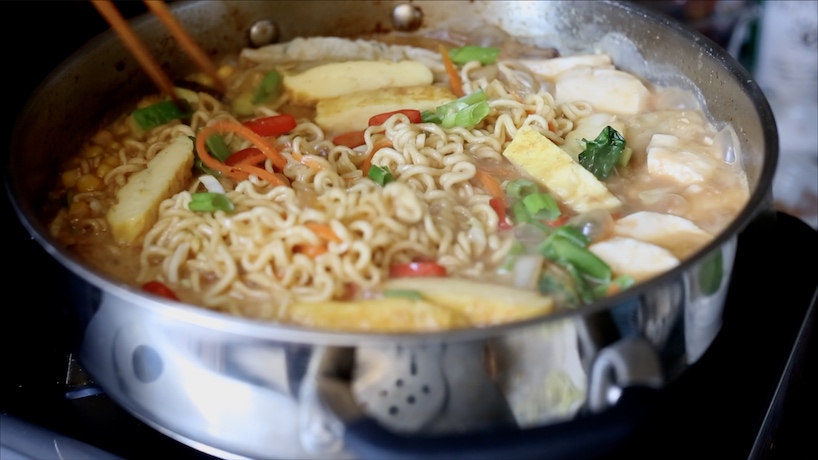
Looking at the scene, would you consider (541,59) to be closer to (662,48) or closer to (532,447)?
(662,48)

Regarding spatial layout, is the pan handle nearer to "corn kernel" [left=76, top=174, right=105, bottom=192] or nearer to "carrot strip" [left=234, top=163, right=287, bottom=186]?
"carrot strip" [left=234, top=163, right=287, bottom=186]

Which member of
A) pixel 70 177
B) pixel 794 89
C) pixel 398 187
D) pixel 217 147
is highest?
pixel 398 187

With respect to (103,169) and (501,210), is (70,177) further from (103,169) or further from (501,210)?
(501,210)

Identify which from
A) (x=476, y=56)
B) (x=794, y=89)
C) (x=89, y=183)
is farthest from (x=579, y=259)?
(x=794, y=89)

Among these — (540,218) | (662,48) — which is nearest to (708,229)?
(540,218)

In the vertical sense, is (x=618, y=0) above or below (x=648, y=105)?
above
